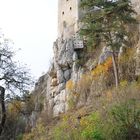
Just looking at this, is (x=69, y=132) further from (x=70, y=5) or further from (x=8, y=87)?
(x=70, y=5)

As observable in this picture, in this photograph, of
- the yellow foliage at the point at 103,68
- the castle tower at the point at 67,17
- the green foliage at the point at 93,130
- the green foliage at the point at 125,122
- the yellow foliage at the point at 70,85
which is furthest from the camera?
the castle tower at the point at 67,17

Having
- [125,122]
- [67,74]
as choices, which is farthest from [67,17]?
[125,122]

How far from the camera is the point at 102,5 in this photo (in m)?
33.9

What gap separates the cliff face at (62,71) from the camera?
149ft

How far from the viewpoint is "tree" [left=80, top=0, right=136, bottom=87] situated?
32.6 meters

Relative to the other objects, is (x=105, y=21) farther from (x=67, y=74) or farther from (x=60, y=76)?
(x=60, y=76)

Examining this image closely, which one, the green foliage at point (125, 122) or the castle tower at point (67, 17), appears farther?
the castle tower at point (67, 17)

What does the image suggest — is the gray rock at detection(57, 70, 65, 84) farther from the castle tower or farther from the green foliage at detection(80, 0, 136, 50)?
the green foliage at detection(80, 0, 136, 50)

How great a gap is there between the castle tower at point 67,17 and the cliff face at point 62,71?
2.65m

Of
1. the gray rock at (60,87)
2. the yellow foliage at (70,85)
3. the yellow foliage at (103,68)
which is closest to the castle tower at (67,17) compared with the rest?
the gray rock at (60,87)

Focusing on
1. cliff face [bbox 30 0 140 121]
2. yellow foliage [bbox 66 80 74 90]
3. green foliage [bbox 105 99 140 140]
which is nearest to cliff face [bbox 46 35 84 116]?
cliff face [bbox 30 0 140 121]

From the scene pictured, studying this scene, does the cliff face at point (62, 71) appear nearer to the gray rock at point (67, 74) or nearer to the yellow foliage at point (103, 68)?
the gray rock at point (67, 74)

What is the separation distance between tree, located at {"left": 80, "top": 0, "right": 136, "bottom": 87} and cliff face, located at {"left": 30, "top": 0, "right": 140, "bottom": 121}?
32.6 ft

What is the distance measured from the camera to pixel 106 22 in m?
33.7
